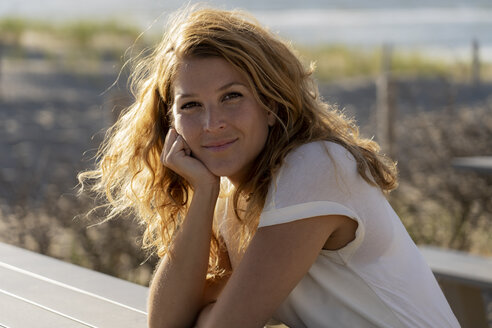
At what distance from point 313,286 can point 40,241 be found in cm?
251

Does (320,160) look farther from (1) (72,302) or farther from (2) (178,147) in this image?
(1) (72,302)

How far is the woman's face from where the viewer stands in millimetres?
1768

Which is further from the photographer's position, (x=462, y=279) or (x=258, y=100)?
(x=462, y=279)

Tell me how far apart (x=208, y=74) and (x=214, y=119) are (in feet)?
0.36

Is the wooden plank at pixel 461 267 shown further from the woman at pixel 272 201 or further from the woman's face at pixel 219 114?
the woman's face at pixel 219 114

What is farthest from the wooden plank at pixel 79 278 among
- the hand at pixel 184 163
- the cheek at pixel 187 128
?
the cheek at pixel 187 128

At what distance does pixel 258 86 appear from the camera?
179 cm

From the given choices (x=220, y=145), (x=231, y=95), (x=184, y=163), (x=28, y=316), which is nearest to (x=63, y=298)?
(x=28, y=316)

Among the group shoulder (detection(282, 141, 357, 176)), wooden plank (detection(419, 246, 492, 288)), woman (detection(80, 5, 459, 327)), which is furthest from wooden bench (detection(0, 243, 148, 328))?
wooden plank (detection(419, 246, 492, 288))

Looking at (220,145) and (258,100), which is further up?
(258,100)

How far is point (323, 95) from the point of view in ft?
42.8

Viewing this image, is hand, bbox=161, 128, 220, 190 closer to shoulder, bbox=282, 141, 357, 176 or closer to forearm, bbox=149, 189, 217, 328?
forearm, bbox=149, 189, 217, 328

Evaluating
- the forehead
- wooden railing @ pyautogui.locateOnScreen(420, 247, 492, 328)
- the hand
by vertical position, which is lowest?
wooden railing @ pyautogui.locateOnScreen(420, 247, 492, 328)

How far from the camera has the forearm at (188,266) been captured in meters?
1.83
